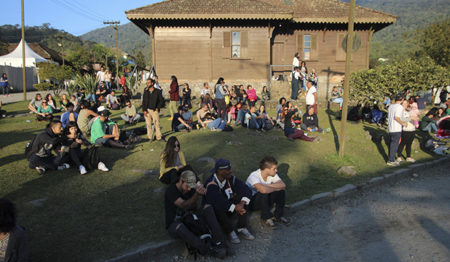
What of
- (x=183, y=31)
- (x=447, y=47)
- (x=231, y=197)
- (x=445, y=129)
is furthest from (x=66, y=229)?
(x=447, y=47)

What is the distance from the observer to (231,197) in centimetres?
512

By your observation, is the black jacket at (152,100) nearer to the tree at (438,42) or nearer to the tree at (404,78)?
the tree at (404,78)

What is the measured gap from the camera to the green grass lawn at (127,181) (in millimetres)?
4543

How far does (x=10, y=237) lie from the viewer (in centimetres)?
347

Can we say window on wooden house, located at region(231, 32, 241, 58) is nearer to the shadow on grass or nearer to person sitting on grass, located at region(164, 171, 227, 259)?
the shadow on grass

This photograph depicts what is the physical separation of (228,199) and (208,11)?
15.2 meters

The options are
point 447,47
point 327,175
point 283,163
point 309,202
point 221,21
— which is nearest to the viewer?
point 309,202

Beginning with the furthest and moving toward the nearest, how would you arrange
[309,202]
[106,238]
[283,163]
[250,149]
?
[250,149]
[283,163]
[309,202]
[106,238]

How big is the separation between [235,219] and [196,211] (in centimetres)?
63

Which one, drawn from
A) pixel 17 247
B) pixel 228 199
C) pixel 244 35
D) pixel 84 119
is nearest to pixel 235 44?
pixel 244 35

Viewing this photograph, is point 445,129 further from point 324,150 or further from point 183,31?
point 183,31

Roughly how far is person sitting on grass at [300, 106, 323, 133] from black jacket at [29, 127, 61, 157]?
8.25 m

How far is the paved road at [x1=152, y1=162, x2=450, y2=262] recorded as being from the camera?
4.43 m

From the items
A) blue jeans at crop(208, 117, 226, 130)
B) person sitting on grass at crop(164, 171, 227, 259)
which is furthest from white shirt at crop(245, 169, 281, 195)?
blue jeans at crop(208, 117, 226, 130)
